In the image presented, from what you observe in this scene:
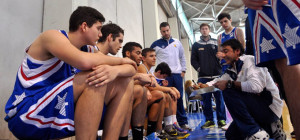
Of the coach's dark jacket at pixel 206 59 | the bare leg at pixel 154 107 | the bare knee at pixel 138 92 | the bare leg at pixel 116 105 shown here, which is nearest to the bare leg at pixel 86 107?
the bare leg at pixel 116 105

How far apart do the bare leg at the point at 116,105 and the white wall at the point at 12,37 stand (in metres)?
1.10

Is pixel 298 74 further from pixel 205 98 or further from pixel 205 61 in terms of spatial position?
pixel 205 61

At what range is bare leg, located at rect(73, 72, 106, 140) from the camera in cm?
104

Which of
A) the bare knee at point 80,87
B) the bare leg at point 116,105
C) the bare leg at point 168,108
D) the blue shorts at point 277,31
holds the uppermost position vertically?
the blue shorts at point 277,31

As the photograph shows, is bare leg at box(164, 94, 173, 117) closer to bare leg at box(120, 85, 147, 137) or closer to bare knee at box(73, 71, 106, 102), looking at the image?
bare leg at box(120, 85, 147, 137)

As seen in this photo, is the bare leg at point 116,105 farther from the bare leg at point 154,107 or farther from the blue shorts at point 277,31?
the bare leg at point 154,107

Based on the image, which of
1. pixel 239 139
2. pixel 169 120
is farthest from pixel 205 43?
pixel 239 139

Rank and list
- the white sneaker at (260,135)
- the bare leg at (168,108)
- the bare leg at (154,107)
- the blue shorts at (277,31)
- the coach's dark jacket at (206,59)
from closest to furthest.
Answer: the blue shorts at (277,31), the white sneaker at (260,135), the bare leg at (154,107), the bare leg at (168,108), the coach's dark jacket at (206,59)

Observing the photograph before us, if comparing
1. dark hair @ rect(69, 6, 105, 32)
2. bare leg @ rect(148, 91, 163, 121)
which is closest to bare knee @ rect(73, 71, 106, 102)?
dark hair @ rect(69, 6, 105, 32)

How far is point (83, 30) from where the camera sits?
1321mm

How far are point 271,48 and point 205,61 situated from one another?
3.02 meters

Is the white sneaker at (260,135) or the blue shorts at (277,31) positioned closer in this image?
the blue shorts at (277,31)

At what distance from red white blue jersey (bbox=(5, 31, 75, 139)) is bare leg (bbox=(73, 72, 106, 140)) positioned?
39mm

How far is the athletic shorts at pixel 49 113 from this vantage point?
3.49 feet
